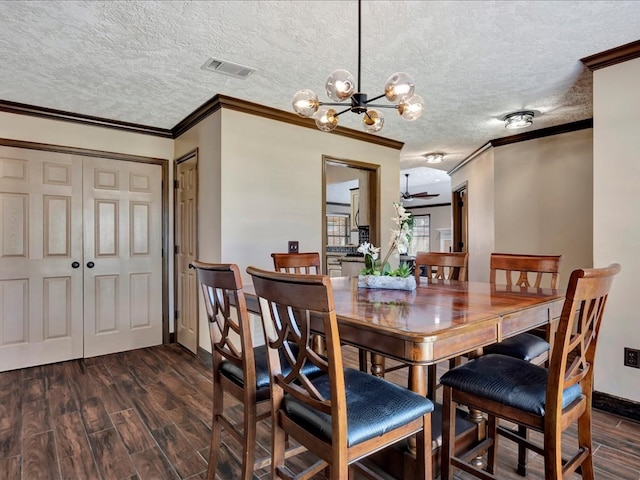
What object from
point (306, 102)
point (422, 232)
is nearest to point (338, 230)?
point (422, 232)

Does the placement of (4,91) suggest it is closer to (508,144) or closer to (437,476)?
(437,476)

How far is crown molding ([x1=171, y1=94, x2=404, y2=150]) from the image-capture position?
3.19 meters

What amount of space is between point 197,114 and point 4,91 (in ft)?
4.87

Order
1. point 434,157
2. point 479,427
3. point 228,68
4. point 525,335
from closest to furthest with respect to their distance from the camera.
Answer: point 479,427 → point 525,335 → point 228,68 → point 434,157

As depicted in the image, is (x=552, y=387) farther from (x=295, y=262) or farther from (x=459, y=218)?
(x=459, y=218)

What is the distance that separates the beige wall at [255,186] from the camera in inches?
126

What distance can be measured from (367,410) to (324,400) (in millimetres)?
170

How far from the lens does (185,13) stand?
1987 mm

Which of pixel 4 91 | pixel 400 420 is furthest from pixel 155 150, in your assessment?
pixel 400 420

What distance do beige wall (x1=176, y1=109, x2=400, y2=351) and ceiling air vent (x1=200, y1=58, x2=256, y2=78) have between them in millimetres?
527

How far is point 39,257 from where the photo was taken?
343 centimetres

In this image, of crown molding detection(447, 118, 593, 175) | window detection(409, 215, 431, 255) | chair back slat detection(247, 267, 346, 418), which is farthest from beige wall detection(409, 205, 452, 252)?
chair back slat detection(247, 267, 346, 418)

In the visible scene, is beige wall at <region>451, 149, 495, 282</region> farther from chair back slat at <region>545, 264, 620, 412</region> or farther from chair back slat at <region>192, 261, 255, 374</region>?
chair back slat at <region>192, 261, 255, 374</region>

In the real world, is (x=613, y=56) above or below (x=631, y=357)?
above
